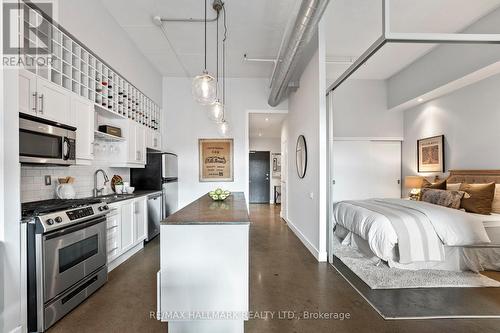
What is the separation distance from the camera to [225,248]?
6.49 ft

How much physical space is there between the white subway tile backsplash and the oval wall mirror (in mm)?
3269

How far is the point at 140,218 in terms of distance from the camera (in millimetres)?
4031

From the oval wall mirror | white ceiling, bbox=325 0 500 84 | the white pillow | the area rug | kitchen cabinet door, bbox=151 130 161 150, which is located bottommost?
the area rug

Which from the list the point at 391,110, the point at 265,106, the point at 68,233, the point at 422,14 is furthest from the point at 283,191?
the point at 68,233

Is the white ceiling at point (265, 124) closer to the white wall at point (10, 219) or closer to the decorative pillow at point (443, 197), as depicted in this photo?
the decorative pillow at point (443, 197)

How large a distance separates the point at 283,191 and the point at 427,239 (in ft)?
13.5

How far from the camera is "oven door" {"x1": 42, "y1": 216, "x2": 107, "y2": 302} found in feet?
6.88

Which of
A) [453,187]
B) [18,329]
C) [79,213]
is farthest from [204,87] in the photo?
[453,187]

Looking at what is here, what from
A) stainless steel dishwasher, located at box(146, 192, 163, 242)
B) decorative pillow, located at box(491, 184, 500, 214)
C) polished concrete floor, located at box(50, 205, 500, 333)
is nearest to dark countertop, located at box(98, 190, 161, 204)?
stainless steel dishwasher, located at box(146, 192, 163, 242)

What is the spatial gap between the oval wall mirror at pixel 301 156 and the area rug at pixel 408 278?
1735 mm

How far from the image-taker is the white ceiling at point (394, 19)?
3.25 m

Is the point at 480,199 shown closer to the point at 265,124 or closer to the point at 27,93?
the point at 265,124

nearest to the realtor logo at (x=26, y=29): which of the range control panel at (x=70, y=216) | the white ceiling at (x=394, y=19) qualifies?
the range control panel at (x=70, y=216)

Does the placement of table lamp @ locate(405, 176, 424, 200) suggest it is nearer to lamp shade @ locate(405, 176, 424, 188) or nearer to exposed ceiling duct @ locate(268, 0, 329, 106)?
lamp shade @ locate(405, 176, 424, 188)
